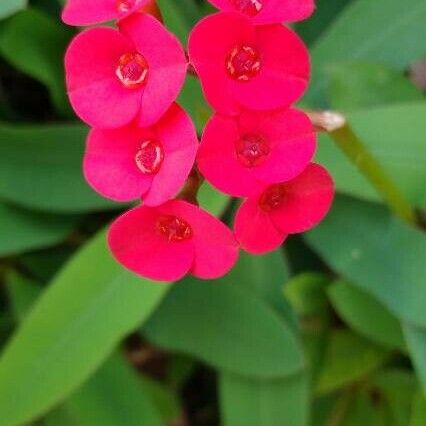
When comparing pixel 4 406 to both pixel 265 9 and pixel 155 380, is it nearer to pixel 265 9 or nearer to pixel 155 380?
pixel 155 380

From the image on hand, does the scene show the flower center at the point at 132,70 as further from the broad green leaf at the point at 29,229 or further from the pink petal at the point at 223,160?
the broad green leaf at the point at 29,229

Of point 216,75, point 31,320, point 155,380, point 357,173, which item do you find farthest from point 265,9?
point 155,380

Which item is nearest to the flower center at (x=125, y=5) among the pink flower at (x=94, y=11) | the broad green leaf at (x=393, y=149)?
the pink flower at (x=94, y=11)

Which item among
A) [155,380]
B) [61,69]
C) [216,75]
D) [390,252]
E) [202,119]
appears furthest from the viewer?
[155,380]

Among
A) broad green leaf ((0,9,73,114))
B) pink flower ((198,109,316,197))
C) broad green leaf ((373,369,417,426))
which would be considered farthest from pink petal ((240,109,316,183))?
broad green leaf ((373,369,417,426))

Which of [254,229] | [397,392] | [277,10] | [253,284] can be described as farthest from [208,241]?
[397,392]
